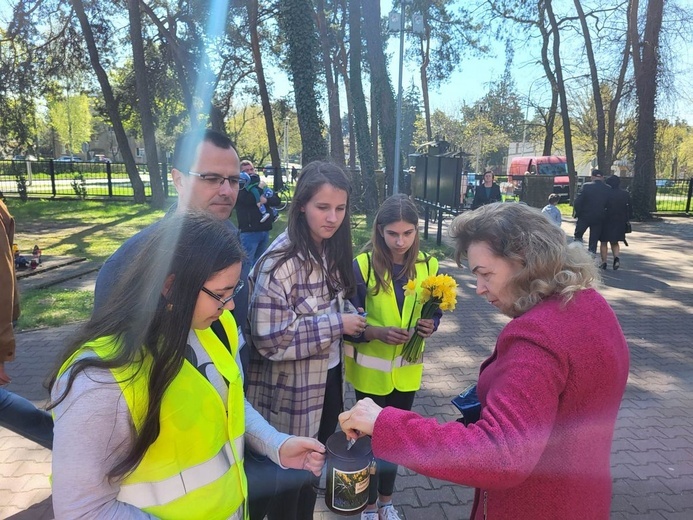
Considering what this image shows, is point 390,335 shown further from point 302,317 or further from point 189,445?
point 189,445

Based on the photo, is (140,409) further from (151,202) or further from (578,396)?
(151,202)

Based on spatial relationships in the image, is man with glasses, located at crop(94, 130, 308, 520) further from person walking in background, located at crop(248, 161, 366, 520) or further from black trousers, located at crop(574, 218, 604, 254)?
black trousers, located at crop(574, 218, 604, 254)

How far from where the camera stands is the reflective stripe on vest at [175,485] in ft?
3.94

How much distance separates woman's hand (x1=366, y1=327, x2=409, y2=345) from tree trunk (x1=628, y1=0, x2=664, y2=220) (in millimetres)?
17483

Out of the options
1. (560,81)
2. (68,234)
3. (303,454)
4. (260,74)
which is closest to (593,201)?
(303,454)

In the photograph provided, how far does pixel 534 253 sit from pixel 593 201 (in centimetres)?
916

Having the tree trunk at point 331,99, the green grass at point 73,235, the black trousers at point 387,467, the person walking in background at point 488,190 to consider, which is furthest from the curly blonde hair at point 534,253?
the tree trunk at point 331,99

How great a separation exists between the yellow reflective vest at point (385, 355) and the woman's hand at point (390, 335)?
133 millimetres

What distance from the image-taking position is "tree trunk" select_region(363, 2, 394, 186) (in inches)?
495

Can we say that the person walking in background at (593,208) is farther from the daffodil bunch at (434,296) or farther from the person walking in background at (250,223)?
the daffodil bunch at (434,296)

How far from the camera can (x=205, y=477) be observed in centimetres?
133

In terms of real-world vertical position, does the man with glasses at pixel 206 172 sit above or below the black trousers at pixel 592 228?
above

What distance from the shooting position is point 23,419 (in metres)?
2.83

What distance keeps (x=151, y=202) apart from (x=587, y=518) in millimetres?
20314
